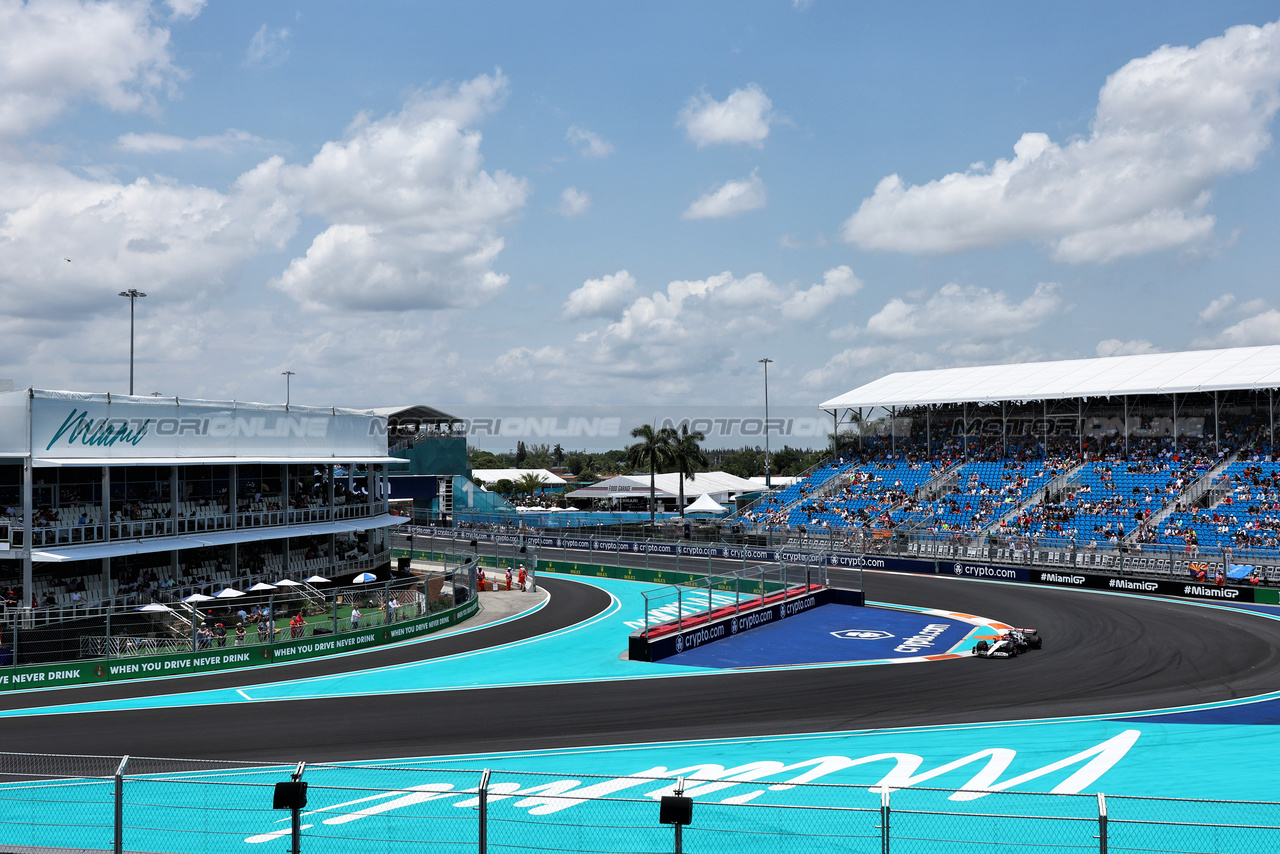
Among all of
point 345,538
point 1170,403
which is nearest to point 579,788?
point 345,538

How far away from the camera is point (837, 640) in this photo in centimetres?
3178

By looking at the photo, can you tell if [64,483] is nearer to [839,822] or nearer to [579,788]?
[579,788]

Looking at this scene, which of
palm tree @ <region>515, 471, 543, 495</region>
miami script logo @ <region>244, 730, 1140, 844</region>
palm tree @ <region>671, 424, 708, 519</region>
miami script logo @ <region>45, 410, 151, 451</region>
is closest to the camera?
miami script logo @ <region>244, 730, 1140, 844</region>

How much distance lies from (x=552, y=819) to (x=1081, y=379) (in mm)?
55653

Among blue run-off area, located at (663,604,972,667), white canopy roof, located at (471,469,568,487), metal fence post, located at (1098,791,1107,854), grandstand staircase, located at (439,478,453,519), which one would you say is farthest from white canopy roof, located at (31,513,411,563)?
white canopy roof, located at (471,469,568,487)

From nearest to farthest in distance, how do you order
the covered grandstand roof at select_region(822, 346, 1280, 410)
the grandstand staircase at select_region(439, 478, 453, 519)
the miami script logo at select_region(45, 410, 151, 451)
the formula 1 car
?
the formula 1 car < the miami script logo at select_region(45, 410, 151, 451) < the covered grandstand roof at select_region(822, 346, 1280, 410) < the grandstand staircase at select_region(439, 478, 453, 519)

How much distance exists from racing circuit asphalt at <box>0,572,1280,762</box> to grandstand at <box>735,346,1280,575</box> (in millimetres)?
17201

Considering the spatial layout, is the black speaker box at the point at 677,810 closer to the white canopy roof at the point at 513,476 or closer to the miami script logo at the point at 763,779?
the miami script logo at the point at 763,779

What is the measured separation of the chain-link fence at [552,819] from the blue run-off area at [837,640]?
1201cm

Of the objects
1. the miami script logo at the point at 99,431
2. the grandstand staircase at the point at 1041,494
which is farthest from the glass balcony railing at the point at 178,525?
the grandstand staircase at the point at 1041,494

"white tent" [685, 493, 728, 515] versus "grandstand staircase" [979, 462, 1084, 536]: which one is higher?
"grandstand staircase" [979, 462, 1084, 536]

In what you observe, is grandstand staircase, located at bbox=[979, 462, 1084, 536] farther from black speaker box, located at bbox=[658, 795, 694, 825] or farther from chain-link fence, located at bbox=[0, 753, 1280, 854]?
black speaker box, located at bbox=[658, 795, 694, 825]

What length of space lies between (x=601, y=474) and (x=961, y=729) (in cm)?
14755

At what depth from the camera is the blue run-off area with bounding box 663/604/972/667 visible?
28.8 metres
